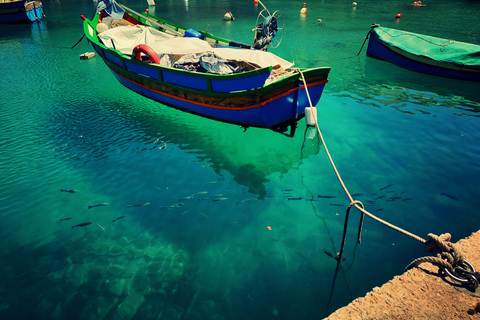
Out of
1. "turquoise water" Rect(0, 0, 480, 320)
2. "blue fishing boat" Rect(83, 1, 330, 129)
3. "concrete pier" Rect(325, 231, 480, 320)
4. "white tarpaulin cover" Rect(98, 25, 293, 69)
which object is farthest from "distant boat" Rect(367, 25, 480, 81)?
"concrete pier" Rect(325, 231, 480, 320)

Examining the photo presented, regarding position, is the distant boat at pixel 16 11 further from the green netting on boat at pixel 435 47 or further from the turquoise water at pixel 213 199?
the green netting on boat at pixel 435 47

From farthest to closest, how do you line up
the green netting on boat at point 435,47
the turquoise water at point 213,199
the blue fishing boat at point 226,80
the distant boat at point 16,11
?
1. the distant boat at point 16,11
2. the green netting on boat at point 435,47
3. the blue fishing boat at point 226,80
4. the turquoise water at point 213,199

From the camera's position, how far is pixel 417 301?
3.67 m

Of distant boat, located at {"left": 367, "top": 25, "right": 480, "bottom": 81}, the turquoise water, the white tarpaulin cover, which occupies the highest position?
the white tarpaulin cover

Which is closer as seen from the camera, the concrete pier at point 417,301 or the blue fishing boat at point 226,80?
the concrete pier at point 417,301

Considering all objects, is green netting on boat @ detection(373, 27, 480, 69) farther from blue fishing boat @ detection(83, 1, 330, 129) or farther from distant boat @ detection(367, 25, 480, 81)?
blue fishing boat @ detection(83, 1, 330, 129)

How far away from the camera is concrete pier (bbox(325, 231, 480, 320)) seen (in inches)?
138

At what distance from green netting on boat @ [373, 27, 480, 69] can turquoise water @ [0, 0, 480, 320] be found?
4.39 ft

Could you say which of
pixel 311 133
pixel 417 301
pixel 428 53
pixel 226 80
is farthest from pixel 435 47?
pixel 417 301

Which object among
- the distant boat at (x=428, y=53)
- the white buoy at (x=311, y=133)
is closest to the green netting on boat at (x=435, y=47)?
the distant boat at (x=428, y=53)

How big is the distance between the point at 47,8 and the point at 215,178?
51873mm

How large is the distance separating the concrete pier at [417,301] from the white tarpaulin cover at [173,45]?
24.4 feet

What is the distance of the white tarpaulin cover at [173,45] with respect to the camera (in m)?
9.62

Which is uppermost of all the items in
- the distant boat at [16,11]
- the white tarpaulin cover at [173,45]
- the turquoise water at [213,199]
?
the distant boat at [16,11]
